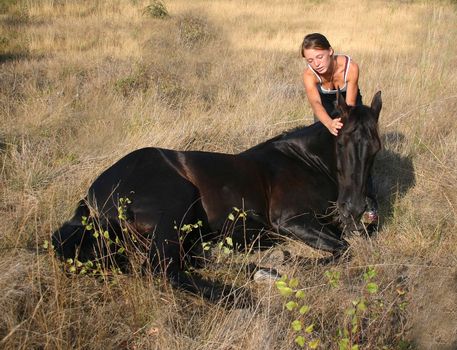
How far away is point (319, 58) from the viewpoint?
5.16 metres

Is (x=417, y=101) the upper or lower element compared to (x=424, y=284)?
upper

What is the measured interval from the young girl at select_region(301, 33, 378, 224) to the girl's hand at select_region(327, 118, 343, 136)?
0.62 feet

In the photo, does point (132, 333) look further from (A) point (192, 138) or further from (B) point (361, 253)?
(A) point (192, 138)

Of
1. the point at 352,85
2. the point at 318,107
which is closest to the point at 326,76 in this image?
the point at 352,85

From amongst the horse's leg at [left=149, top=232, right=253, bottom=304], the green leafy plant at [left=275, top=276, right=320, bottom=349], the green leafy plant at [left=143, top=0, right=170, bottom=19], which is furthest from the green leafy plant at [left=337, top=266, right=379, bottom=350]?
the green leafy plant at [left=143, top=0, right=170, bottom=19]

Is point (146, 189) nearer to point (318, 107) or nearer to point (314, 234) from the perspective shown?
point (314, 234)

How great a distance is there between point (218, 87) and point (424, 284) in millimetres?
7044

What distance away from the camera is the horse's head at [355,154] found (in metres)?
4.05

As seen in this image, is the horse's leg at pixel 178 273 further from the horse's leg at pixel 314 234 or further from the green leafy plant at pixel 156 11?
the green leafy plant at pixel 156 11

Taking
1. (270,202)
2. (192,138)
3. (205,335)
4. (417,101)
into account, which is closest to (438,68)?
(417,101)

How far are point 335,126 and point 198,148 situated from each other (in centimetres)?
237

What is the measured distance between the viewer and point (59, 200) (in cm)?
480

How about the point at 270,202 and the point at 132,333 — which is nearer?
the point at 132,333

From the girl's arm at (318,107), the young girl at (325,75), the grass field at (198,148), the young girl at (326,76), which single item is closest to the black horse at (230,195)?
the girl's arm at (318,107)
